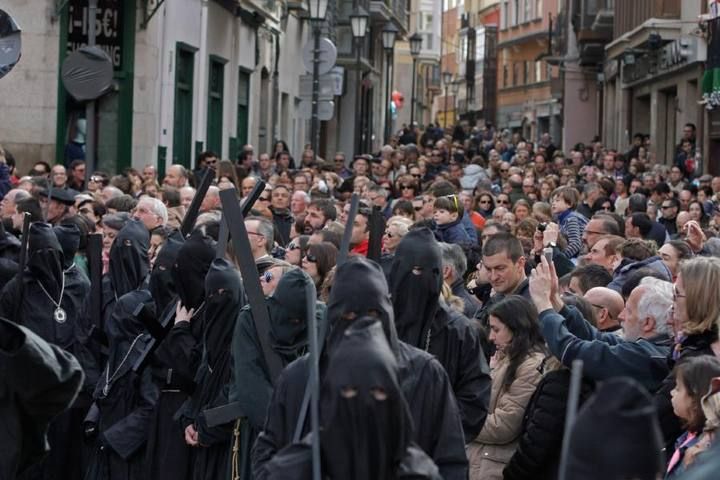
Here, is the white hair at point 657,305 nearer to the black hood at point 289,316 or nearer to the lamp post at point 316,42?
the black hood at point 289,316

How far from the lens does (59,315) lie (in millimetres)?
9742

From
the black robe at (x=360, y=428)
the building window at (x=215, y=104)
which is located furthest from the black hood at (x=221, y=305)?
the building window at (x=215, y=104)

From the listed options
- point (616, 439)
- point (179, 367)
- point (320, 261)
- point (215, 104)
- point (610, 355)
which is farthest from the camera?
point (215, 104)

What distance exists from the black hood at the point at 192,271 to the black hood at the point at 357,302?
318 cm

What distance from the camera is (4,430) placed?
546 centimetres

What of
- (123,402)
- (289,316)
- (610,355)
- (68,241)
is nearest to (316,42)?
(68,241)

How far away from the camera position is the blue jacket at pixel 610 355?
7000mm

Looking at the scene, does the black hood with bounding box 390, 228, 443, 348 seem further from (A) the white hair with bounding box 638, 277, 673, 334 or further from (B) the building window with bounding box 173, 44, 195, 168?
(B) the building window with bounding box 173, 44, 195, 168

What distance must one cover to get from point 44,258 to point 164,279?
1045mm

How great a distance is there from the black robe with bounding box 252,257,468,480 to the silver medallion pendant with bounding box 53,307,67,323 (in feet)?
14.0

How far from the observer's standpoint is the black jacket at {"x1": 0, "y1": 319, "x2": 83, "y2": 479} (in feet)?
17.5

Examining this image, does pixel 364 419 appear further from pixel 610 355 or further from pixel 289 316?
pixel 610 355

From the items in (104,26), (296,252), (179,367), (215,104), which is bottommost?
(179,367)

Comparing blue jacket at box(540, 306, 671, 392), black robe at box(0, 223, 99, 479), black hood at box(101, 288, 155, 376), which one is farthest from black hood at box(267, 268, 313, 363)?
black robe at box(0, 223, 99, 479)
